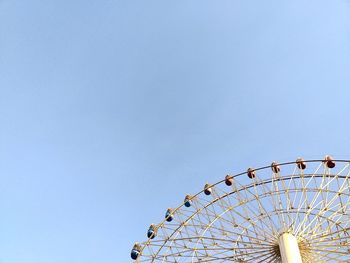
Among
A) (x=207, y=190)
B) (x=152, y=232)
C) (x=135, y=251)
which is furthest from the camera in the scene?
(x=207, y=190)

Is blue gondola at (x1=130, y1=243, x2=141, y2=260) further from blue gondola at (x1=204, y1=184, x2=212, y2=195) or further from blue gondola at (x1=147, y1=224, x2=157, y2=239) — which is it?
blue gondola at (x1=204, y1=184, x2=212, y2=195)

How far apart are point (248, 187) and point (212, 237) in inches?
213

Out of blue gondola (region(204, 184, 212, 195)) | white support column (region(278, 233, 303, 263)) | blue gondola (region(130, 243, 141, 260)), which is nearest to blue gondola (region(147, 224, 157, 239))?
blue gondola (region(130, 243, 141, 260))

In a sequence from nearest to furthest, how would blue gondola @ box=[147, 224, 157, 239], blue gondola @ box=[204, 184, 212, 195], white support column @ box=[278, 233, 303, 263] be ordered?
white support column @ box=[278, 233, 303, 263] < blue gondola @ box=[147, 224, 157, 239] < blue gondola @ box=[204, 184, 212, 195]

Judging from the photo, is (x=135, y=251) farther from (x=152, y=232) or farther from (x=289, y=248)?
(x=289, y=248)

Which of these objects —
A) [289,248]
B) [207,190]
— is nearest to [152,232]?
[207,190]

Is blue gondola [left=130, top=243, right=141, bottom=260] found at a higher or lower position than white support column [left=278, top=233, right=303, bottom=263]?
higher

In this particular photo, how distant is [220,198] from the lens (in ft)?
131

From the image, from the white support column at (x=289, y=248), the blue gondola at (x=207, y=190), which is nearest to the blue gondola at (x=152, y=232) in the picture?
the blue gondola at (x=207, y=190)

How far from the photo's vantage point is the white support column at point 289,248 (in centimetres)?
3359

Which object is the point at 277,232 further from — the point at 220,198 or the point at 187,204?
the point at 187,204

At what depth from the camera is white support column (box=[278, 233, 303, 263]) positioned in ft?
110

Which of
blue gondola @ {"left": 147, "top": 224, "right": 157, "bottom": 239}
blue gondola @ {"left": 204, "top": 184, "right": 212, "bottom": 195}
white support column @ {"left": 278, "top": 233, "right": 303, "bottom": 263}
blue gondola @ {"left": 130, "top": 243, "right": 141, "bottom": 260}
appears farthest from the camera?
blue gondola @ {"left": 204, "top": 184, "right": 212, "bottom": 195}

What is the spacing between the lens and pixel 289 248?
34.1m
